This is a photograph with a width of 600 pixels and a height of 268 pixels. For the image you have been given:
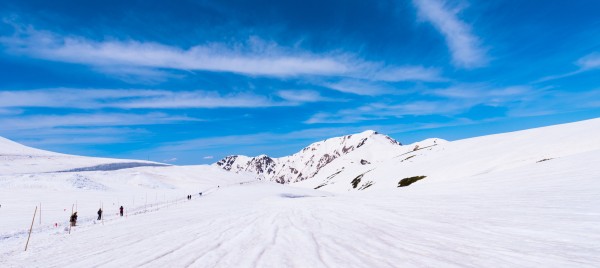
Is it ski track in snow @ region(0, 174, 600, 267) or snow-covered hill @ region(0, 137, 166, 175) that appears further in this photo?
snow-covered hill @ region(0, 137, 166, 175)

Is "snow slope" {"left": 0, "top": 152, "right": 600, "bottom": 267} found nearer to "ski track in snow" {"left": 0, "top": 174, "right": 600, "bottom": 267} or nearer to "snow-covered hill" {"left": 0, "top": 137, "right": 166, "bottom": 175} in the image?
"ski track in snow" {"left": 0, "top": 174, "right": 600, "bottom": 267}

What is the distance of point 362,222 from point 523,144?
53.3 metres

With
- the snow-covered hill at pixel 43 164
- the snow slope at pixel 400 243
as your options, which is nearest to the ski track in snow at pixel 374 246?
the snow slope at pixel 400 243

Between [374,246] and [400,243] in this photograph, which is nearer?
[374,246]

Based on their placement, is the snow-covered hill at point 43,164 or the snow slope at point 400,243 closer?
the snow slope at point 400,243

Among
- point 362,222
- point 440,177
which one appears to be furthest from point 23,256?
point 440,177

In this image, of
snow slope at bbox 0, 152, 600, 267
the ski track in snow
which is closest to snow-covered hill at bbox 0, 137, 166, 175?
the ski track in snow

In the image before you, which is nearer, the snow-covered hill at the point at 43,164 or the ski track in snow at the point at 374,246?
the ski track in snow at the point at 374,246

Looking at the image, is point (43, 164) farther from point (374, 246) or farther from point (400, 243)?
point (400, 243)

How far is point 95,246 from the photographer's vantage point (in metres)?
15.2

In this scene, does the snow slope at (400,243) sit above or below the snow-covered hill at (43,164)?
below

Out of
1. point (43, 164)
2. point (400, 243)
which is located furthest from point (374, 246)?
point (43, 164)

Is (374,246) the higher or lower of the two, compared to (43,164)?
lower

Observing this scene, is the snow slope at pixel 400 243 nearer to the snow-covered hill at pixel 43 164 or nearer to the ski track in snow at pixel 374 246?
the ski track in snow at pixel 374 246
